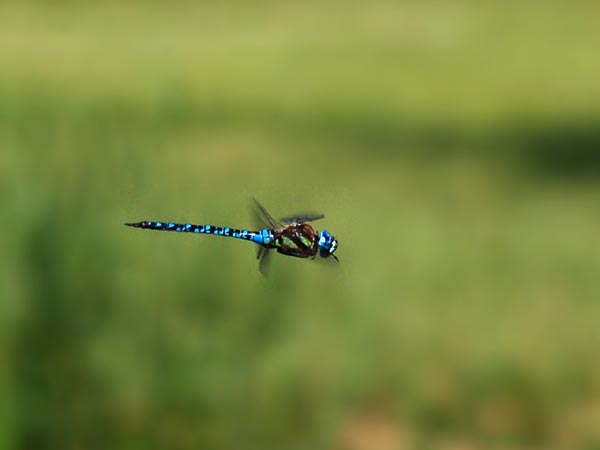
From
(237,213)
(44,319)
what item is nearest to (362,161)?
(44,319)

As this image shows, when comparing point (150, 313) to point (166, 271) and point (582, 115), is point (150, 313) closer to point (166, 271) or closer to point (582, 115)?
point (166, 271)

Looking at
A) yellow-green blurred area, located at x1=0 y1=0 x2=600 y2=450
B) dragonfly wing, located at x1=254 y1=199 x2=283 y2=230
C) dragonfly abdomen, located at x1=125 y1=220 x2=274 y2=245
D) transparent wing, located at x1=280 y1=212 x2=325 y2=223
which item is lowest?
dragonfly abdomen, located at x1=125 y1=220 x2=274 y2=245

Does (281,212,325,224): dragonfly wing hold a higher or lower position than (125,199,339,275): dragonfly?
higher

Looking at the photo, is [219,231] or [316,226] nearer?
[219,231]

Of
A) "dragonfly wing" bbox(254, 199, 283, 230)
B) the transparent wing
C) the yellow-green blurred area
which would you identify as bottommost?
"dragonfly wing" bbox(254, 199, 283, 230)

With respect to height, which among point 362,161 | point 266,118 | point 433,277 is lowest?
point 433,277

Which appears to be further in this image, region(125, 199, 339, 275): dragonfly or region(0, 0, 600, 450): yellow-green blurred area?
region(0, 0, 600, 450): yellow-green blurred area
